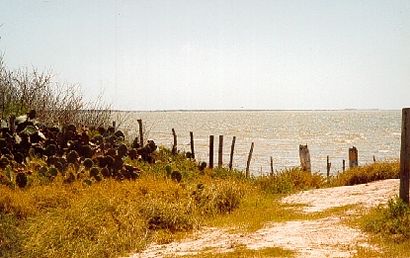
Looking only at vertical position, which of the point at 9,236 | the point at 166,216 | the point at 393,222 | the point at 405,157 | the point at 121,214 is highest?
the point at 405,157

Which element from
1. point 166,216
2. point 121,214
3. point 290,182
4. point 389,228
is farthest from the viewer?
point 290,182

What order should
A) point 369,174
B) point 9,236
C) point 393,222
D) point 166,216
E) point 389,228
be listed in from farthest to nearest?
point 369,174 → point 166,216 → point 9,236 → point 393,222 → point 389,228

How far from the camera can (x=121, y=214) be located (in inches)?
416

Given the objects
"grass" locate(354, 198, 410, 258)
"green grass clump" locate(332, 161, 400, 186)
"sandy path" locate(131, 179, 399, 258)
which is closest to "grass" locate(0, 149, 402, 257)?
"grass" locate(354, 198, 410, 258)

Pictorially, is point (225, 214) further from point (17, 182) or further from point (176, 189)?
point (17, 182)

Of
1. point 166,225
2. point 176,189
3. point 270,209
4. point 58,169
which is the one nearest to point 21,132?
point 58,169

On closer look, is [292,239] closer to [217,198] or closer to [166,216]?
[166,216]

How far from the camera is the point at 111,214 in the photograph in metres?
10.5

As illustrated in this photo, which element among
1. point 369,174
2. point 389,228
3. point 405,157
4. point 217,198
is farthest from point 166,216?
point 369,174

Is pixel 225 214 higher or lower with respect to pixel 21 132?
lower

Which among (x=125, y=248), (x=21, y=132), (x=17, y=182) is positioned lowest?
(x=125, y=248)

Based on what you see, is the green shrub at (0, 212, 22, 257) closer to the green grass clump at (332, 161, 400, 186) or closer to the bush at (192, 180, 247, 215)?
the bush at (192, 180, 247, 215)

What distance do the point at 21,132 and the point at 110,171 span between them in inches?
108

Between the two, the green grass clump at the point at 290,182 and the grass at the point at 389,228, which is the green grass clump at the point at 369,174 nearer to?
the green grass clump at the point at 290,182
